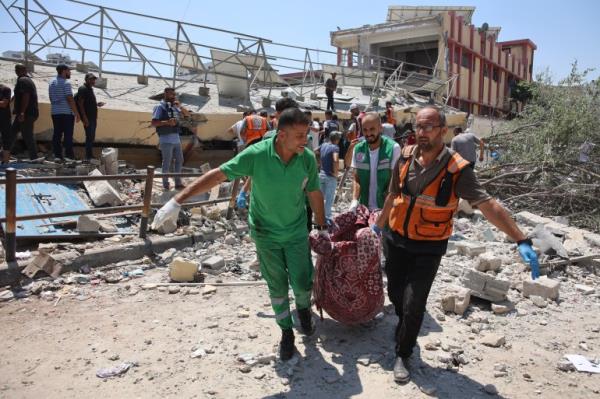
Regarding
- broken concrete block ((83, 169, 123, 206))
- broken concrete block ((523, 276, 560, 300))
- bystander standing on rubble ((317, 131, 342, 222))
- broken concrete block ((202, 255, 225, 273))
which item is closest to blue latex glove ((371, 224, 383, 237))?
broken concrete block ((523, 276, 560, 300))

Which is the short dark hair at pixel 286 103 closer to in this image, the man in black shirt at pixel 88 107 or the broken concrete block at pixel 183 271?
the broken concrete block at pixel 183 271

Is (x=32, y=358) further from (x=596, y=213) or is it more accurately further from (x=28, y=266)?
(x=596, y=213)

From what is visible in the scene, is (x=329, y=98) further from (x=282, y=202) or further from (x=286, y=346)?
(x=286, y=346)

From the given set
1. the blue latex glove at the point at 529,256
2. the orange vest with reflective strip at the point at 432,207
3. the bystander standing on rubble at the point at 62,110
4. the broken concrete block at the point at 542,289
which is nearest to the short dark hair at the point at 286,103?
the orange vest with reflective strip at the point at 432,207

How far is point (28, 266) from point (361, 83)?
1735 centimetres

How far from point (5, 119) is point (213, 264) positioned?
Result: 15.0ft

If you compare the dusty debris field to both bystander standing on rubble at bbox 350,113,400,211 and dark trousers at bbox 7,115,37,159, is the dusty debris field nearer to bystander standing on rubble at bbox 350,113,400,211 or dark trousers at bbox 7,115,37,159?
bystander standing on rubble at bbox 350,113,400,211

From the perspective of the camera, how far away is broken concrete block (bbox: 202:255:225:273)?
194 inches

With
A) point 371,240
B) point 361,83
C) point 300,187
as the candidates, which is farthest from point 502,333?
point 361,83

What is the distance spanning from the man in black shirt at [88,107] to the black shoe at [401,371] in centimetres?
665

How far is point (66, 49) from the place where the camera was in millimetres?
10258

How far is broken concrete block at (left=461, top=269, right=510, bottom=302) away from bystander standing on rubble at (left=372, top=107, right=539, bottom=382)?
1501 millimetres

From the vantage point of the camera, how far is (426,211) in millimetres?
2756

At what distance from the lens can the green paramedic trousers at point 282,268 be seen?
10.2 ft
